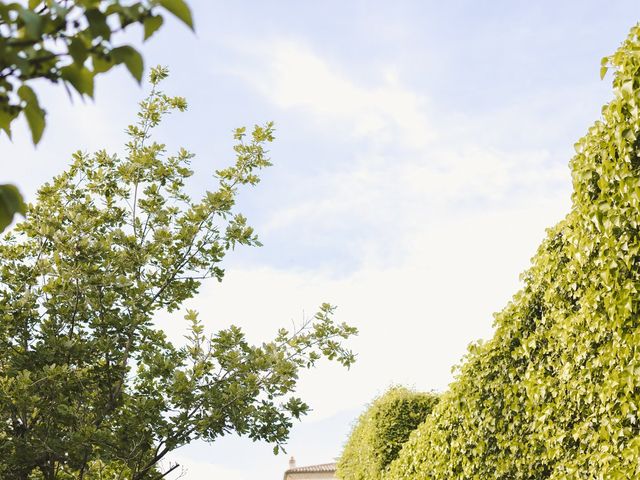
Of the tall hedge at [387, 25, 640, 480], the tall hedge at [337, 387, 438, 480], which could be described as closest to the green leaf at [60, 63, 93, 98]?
the tall hedge at [387, 25, 640, 480]

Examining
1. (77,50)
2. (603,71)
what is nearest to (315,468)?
(603,71)

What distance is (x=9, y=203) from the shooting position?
1.69 meters

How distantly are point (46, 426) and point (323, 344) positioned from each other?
323cm

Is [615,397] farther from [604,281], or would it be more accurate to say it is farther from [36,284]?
[36,284]

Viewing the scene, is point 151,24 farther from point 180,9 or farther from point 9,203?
point 9,203

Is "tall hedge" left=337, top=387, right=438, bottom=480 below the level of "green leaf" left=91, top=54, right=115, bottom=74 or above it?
above

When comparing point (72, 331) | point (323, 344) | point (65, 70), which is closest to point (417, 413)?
point (323, 344)

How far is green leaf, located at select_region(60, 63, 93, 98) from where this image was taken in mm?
1779

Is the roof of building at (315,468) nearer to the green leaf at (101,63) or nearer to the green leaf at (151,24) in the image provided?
the green leaf at (101,63)

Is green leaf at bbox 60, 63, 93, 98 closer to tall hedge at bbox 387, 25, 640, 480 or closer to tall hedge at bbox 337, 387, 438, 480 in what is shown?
tall hedge at bbox 387, 25, 640, 480

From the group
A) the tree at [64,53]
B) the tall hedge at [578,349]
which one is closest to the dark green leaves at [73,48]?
the tree at [64,53]

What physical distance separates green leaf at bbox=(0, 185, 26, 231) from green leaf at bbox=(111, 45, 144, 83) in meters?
0.43

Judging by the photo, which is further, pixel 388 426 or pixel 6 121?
pixel 388 426

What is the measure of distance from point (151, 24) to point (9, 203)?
1.95 feet
